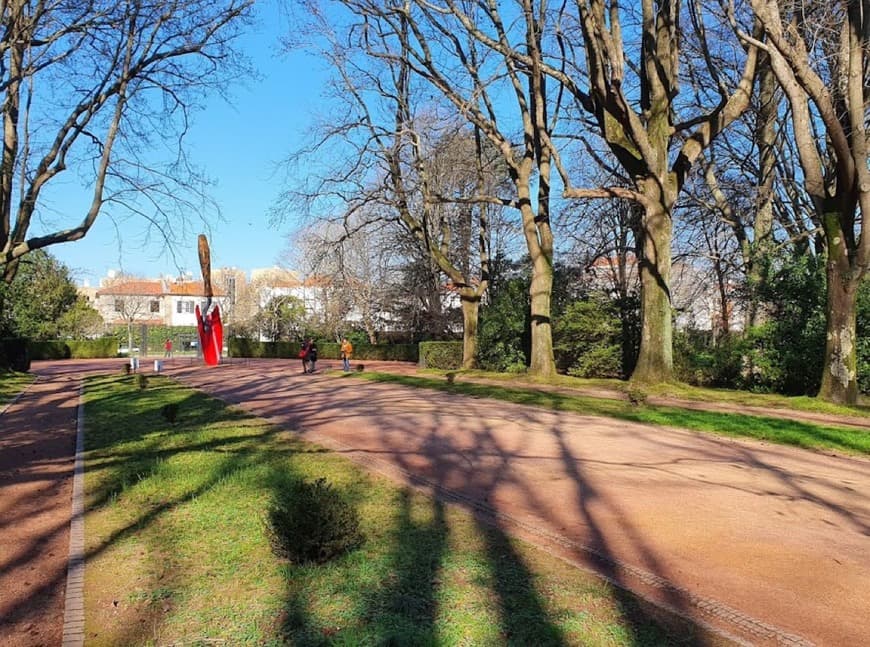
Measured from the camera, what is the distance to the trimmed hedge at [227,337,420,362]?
41688mm

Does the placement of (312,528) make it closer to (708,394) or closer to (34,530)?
(34,530)

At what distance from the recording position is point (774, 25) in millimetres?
12852

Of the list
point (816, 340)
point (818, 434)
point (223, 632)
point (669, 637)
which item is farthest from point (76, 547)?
point (816, 340)

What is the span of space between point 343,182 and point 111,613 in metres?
20.6

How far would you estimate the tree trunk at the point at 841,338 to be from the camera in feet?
44.8

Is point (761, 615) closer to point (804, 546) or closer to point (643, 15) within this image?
point (804, 546)

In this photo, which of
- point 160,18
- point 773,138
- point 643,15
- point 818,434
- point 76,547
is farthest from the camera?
point 773,138

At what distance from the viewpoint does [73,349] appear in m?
45.7

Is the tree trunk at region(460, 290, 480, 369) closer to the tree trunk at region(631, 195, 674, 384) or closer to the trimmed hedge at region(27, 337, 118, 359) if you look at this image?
the tree trunk at region(631, 195, 674, 384)

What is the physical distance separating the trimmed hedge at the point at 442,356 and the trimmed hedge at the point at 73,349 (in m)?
28.3

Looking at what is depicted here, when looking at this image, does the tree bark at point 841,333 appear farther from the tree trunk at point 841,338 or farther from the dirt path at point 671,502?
the dirt path at point 671,502

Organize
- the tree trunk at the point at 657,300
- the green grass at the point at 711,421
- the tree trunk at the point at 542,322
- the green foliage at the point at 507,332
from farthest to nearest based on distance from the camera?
1. the green foliage at the point at 507,332
2. the tree trunk at the point at 542,322
3. the tree trunk at the point at 657,300
4. the green grass at the point at 711,421

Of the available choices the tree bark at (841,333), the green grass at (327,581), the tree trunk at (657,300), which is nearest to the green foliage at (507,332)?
the tree trunk at (657,300)

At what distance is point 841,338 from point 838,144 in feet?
12.9
